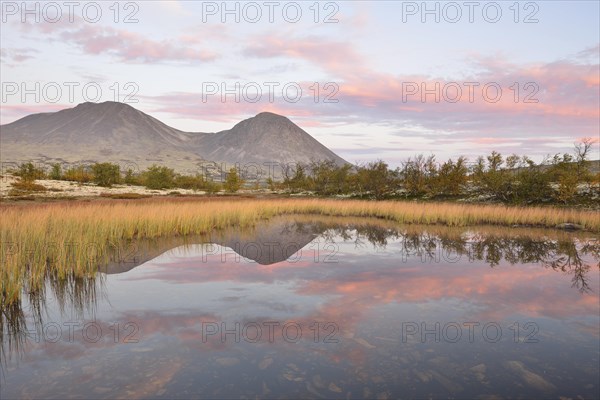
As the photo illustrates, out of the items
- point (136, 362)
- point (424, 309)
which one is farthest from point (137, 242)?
point (424, 309)

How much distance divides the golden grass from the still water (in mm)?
657

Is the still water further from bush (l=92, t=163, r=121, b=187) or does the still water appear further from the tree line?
bush (l=92, t=163, r=121, b=187)

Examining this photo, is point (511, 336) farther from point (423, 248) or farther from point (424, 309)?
point (423, 248)

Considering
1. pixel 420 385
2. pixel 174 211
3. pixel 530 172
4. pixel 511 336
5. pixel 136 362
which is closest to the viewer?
pixel 420 385

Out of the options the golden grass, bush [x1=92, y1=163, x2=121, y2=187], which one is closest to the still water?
the golden grass

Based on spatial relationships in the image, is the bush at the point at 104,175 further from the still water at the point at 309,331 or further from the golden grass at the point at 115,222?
the still water at the point at 309,331

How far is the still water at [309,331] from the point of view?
200 inches

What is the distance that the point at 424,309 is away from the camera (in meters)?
8.28

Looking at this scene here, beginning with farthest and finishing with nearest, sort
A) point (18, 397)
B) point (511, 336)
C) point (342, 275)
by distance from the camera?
point (342, 275) < point (511, 336) < point (18, 397)

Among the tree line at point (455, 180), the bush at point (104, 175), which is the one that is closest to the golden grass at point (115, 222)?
the tree line at point (455, 180)

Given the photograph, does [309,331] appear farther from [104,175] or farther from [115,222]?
[104,175]

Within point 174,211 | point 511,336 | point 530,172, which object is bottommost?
point 511,336

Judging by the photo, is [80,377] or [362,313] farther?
[362,313]

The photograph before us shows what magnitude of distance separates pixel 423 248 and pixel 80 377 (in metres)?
13.9
